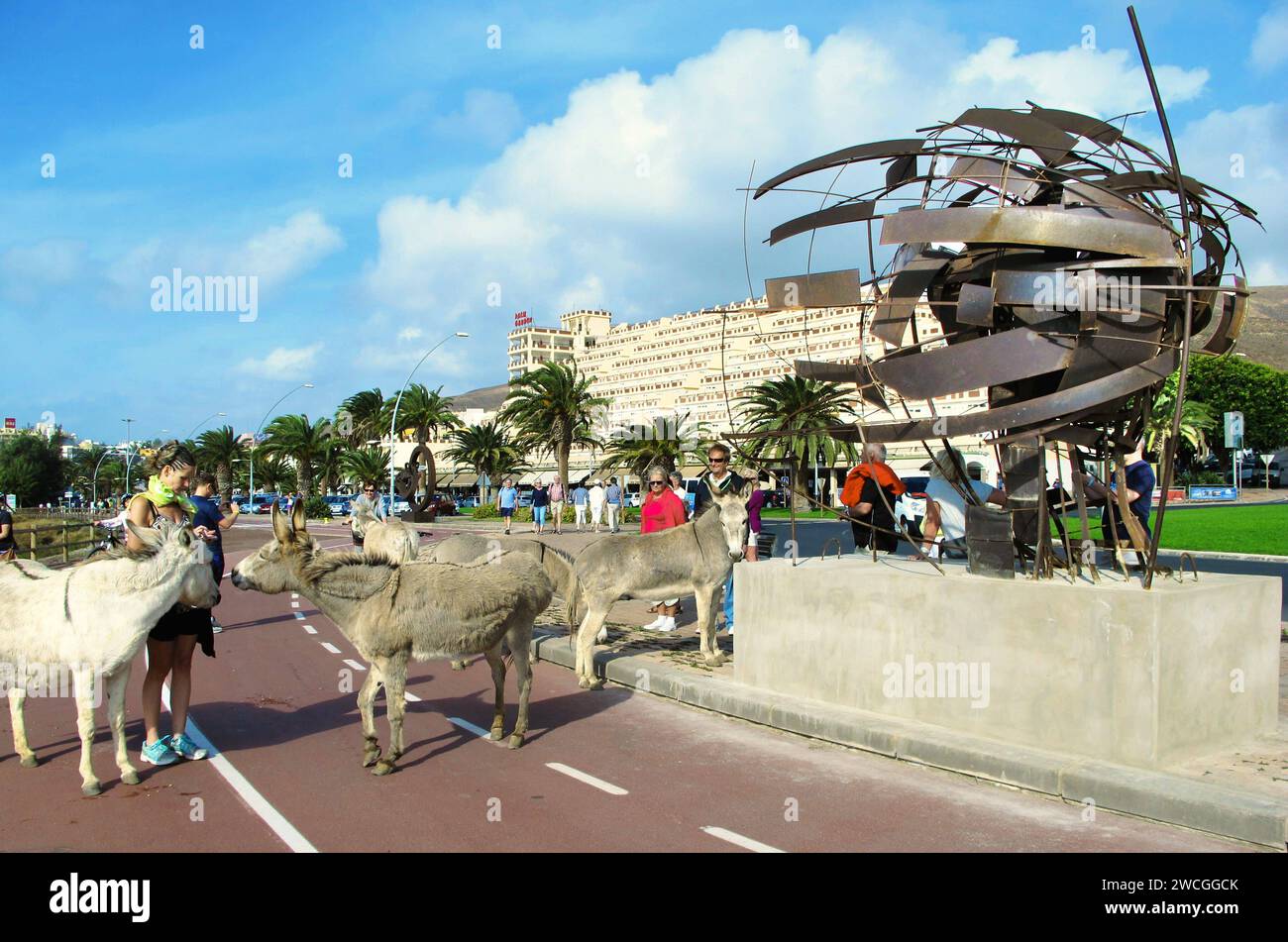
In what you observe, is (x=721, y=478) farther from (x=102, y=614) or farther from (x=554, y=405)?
(x=554, y=405)

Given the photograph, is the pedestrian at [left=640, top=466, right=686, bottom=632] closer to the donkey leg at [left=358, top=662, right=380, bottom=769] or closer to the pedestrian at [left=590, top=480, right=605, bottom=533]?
the donkey leg at [left=358, top=662, right=380, bottom=769]

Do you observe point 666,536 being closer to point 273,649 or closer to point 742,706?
point 742,706

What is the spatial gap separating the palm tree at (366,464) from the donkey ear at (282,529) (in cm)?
6116

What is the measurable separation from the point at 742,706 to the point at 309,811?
418 centimetres

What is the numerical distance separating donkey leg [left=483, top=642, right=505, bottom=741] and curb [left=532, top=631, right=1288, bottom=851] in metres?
2.16

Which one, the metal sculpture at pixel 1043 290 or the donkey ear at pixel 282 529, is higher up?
A: the metal sculpture at pixel 1043 290

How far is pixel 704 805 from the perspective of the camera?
674 centimetres

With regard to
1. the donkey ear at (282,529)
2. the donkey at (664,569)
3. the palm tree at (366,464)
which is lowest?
the donkey at (664,569)

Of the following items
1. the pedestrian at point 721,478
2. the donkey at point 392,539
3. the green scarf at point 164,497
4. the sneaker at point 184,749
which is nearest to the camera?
the sneaker at point 184,749

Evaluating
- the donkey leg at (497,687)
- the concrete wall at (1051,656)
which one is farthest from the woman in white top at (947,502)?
the donkey leg at (497,687)

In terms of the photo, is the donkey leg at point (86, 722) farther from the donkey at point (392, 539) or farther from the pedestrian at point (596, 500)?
the pedestrian at point (596, 500)

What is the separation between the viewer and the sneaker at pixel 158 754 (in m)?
7.56

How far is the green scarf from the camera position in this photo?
26.9ft

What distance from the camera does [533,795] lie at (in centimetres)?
698
